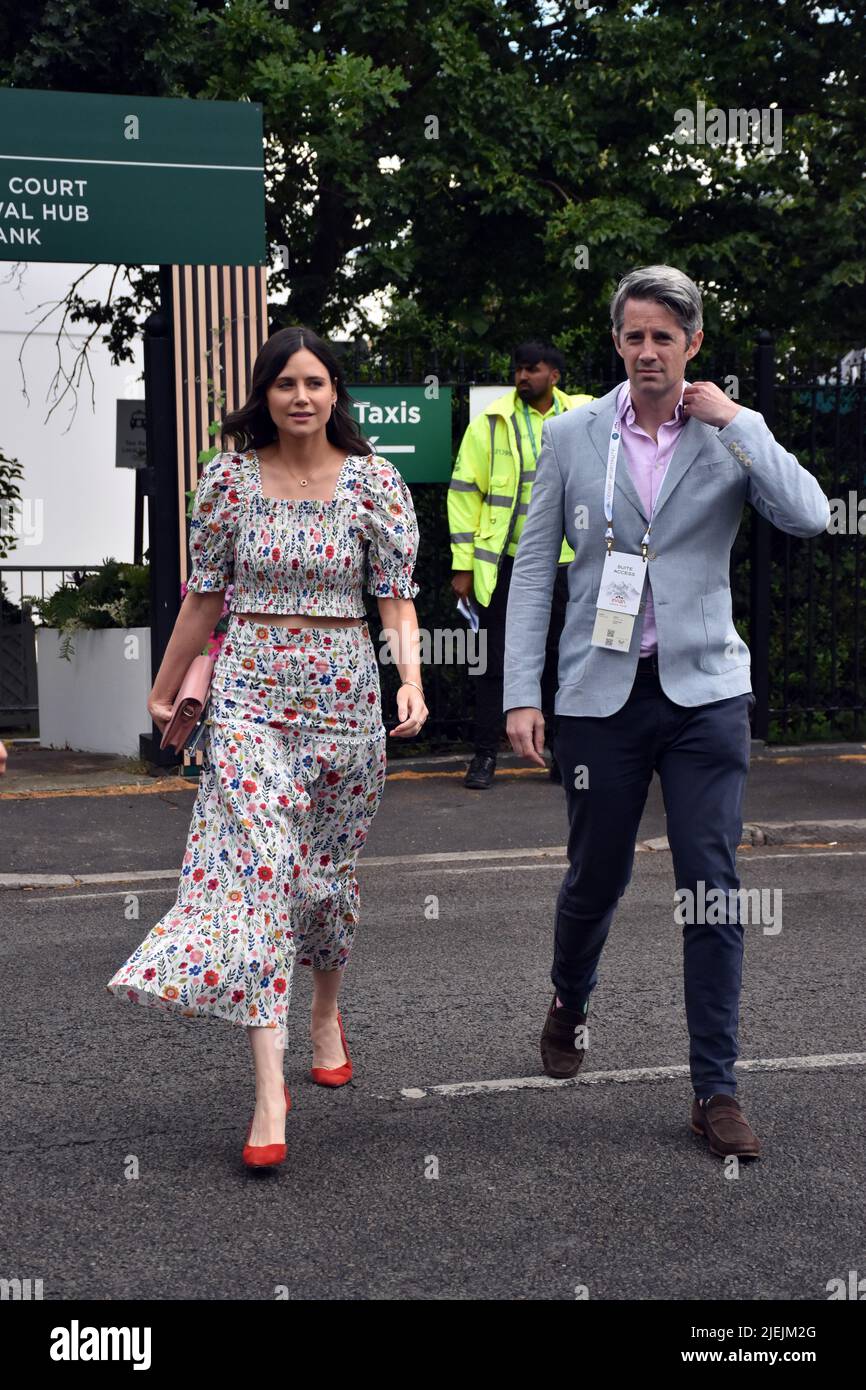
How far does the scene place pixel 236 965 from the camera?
3.97 metres

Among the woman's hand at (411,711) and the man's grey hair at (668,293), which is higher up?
the man's grey hair at (668,293)

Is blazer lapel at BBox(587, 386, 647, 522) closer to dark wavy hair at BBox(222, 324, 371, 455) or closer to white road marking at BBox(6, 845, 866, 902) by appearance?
dark wavy hair at BBox(222, 324, 371, 455)

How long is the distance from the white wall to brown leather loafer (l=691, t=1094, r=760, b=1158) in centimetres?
1707

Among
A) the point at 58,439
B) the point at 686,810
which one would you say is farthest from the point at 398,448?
the point at 58,439

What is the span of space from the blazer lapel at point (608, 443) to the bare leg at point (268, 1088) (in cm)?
151

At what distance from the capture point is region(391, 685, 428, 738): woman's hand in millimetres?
4230

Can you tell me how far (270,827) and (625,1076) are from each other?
132cm

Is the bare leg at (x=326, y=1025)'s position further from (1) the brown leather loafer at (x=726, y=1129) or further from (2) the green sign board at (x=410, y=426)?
(2) the green sign board at (x=410, y=426)

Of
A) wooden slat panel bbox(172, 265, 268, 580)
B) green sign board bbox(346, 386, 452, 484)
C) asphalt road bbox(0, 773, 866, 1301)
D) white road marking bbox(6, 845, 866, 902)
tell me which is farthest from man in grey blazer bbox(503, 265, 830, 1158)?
green sign board bbox(346, 386, 452, 484)

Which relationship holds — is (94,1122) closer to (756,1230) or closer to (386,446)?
(756,1230)

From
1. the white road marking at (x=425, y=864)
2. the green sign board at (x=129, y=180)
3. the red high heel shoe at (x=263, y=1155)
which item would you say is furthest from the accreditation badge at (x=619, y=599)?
the green sign board at (x=129, y=180)

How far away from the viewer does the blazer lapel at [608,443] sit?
4.22 metres

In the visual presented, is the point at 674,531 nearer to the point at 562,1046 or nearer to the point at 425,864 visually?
the point at 562,1046

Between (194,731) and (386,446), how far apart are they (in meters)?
6.28
